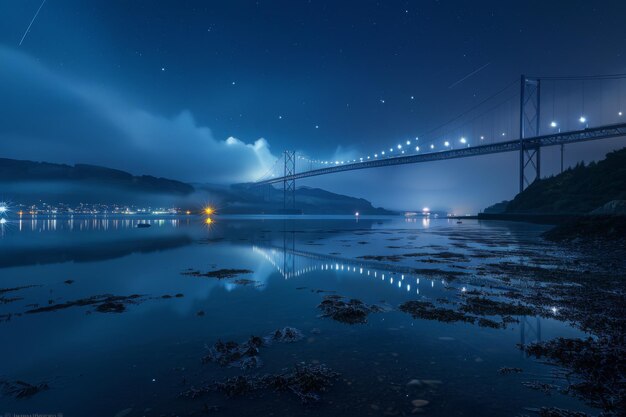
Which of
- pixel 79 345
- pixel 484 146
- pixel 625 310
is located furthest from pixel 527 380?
pixel 484 146

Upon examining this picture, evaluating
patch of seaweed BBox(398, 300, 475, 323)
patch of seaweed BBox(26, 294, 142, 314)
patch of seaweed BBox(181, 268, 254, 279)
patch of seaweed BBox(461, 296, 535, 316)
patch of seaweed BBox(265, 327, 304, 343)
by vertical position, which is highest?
patch of seaweed BBox(461, 296, 535, 316)

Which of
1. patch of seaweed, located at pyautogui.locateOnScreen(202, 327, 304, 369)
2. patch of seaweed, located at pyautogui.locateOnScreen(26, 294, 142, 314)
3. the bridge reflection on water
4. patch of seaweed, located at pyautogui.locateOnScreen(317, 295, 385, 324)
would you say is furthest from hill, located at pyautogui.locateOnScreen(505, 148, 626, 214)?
patch of seaweed, located at pyautogui.locateOnScreen(26, 294, 142, 314)

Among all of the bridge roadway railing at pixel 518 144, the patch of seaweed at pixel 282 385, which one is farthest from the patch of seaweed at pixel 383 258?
the bridge roadway railing at pixel 518 144

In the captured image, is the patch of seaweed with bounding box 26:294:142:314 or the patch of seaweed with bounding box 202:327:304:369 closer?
the patch of seaweed with bounding box 202:327:304:369

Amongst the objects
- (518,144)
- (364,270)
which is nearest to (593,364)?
(364,270)

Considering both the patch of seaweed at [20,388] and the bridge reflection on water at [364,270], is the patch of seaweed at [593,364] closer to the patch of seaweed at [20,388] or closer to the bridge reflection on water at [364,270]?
the bridge reflection on water at [364,270]

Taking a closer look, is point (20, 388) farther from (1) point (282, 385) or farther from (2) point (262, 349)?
(1) point (282, 385)

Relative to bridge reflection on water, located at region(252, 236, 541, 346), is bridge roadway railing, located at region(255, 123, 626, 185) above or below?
above

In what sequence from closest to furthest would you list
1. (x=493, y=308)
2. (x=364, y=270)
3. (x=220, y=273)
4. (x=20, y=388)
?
(x=20, y=388) → (x=493, y=308) → (x=220, y=273) → (x=364, y=270)

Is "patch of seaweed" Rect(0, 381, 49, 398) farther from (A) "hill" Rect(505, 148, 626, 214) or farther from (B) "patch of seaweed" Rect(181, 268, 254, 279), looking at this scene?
(A) "hill" Rect(505, 148, 626, 214)

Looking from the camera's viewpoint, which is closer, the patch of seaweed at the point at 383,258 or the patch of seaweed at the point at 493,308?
the patch of seaweed at the point at 493,308

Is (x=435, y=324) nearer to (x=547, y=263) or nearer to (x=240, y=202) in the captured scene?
(x=547, y=263)

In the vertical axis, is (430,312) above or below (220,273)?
above
